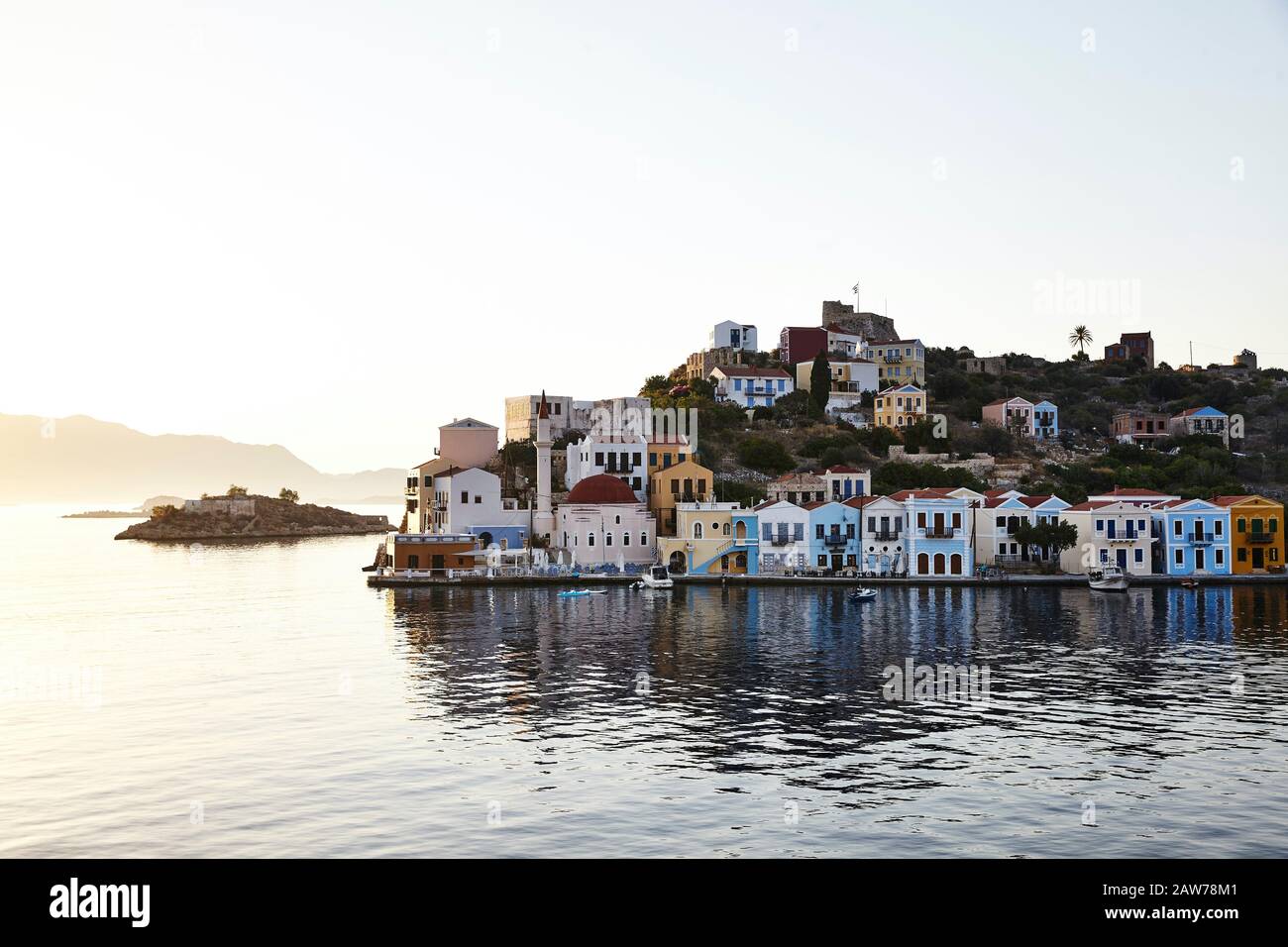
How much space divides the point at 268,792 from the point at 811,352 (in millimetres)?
108036

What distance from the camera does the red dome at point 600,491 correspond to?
259ft

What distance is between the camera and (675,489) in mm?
83000

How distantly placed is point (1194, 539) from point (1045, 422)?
46.3m

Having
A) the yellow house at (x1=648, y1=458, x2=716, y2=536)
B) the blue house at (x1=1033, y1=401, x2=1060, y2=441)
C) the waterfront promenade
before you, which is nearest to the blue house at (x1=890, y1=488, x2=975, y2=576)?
the waterfront promenade

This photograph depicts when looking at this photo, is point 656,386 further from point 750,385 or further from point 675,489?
point 675,489

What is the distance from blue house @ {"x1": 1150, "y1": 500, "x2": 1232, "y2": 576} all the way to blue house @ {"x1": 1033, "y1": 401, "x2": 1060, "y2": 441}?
43.3 meters

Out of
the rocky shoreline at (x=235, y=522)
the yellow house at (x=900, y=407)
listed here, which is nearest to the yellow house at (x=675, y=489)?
the yellow house at (x=900, y=407)

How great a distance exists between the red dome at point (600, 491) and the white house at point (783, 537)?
32.9 ft

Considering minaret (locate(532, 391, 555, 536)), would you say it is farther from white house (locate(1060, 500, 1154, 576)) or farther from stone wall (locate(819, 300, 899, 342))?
stone wall (locate(819, 300, 899, 342))

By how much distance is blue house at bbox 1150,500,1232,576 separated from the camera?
74.8 m

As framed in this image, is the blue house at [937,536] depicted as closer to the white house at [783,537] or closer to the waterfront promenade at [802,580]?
the waterfront promenade at [802,580]

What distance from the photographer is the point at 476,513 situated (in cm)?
8194
